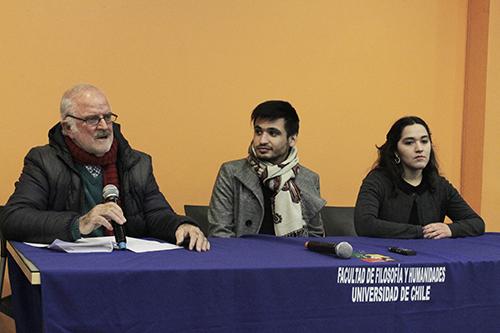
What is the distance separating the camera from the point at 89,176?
2.83 meters

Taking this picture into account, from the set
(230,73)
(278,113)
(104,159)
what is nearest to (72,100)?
(104,159)

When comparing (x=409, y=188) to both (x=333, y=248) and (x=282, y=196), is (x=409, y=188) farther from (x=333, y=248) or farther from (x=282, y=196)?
(x=333, y=248)

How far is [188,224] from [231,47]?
5.79 feet

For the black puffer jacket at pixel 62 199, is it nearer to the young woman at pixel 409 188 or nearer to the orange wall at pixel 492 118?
the young woman at pixel 409 188

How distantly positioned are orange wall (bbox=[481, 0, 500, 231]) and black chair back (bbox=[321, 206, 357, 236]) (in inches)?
54.3

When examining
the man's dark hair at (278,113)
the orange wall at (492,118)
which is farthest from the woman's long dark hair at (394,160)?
the orange wall at (492,118)

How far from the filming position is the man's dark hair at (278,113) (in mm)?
3514

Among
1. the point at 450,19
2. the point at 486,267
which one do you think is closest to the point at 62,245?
the point at 486,267

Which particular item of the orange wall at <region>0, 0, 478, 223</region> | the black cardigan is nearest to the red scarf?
the orange wall at <region>0, 0, 478, 223</region>

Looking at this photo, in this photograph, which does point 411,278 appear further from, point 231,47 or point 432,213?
point 231,47

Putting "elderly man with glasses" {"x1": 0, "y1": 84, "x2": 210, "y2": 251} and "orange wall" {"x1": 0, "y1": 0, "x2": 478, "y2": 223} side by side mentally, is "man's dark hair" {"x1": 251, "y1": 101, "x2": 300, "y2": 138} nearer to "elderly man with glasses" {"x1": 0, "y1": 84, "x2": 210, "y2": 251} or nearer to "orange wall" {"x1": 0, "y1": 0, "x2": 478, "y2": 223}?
"orange wall" {"x1": 0, "y1": 0, "x2": 478, "y2": 223}

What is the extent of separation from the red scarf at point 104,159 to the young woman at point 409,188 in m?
1.16

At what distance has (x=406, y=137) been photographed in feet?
11.4

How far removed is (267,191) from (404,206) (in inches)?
26.7
